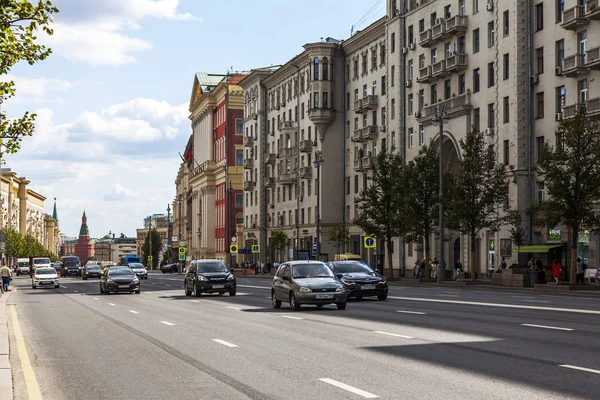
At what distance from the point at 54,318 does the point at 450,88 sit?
4634cm

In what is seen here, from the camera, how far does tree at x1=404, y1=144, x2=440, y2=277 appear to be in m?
62.4

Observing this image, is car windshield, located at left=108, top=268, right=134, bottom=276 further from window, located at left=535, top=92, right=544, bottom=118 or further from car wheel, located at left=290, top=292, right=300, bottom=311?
window, located at left=535, top=92, right=544, bottom=118

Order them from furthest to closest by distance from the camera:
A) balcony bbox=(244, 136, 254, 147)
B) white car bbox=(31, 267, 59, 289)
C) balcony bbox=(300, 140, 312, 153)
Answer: balcony bbox=(244, 136, 254, 147)
balcony bbox=(300, 140, 312, 153)
white car bbox=(31, 267, 59, 289)

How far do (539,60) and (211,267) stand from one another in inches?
1050

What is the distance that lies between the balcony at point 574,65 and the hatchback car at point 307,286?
27617mm

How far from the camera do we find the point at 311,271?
29641 mm

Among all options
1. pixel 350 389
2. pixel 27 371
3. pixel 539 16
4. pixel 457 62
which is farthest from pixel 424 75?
pixel 350 389

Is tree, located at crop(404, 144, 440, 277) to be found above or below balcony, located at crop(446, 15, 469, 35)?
below

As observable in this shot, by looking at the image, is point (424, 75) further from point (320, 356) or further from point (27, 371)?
point (27, 371)

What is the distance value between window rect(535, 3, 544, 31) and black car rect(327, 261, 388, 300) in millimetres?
28243

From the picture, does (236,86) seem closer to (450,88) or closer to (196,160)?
(196,160)

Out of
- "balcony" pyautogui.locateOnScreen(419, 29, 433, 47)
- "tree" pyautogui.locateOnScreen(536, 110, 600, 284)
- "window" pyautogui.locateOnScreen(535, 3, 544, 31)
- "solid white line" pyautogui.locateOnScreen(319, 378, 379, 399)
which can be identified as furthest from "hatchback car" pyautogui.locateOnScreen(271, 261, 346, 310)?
"balcony" pyautogui.locateOnScreen(419, 29, 433, 47)

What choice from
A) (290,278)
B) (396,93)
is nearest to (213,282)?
(290,278)

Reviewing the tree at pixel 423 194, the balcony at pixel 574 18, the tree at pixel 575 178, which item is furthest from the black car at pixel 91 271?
A: the tree at pixel 575 178
